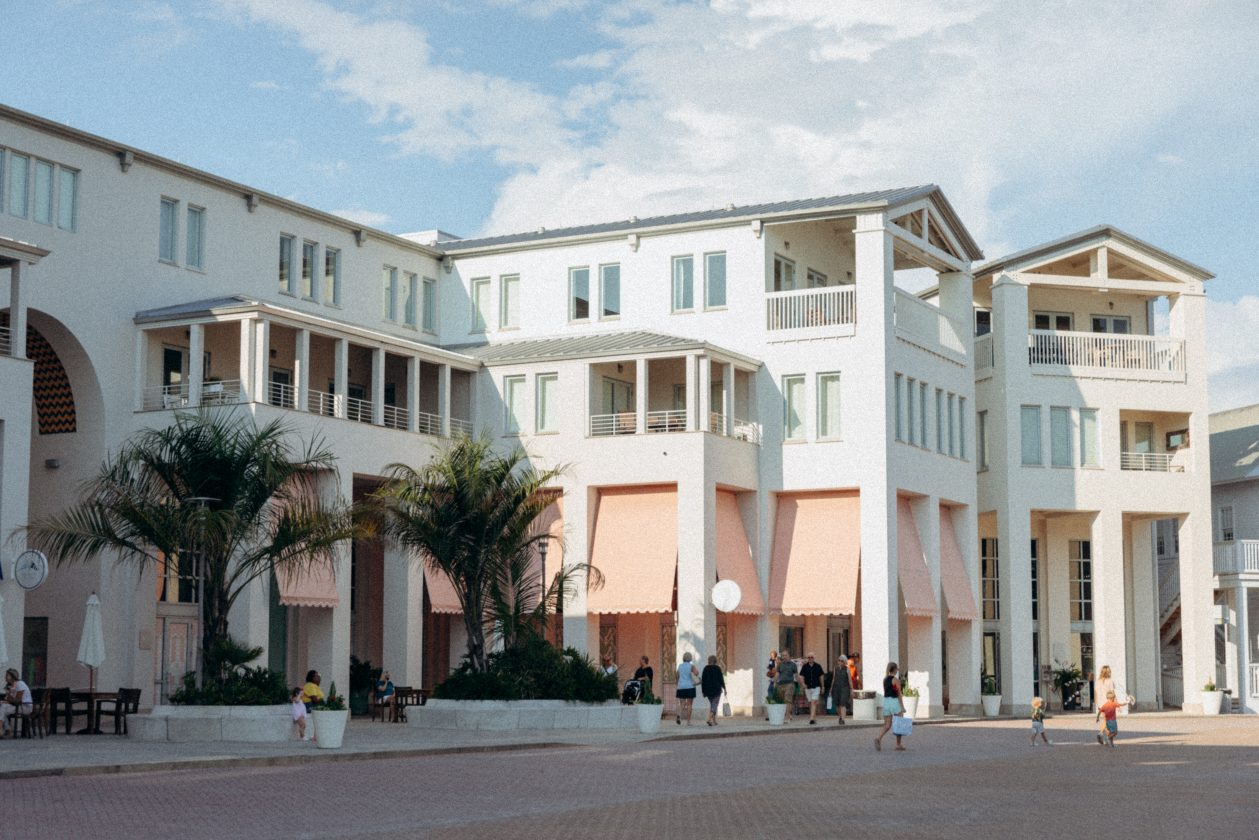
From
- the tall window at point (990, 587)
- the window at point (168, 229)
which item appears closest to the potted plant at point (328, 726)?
the window at point (168, 229)

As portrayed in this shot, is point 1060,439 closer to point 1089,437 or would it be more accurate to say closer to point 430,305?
point 1089,437

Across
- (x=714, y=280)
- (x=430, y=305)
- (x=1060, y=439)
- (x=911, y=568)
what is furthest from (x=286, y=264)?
(x=1060, y=439)

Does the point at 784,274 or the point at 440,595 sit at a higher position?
the point at 784,274

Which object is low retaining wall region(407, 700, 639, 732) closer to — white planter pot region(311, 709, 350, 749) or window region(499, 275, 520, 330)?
white planter pot region(311, 709, 350, 749)

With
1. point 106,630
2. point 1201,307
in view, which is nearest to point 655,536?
point 106,630

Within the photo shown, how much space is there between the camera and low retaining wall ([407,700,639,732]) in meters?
30.8

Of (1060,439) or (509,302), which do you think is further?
(1060,439)

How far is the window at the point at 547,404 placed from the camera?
4269cm

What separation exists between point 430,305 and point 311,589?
11818mm

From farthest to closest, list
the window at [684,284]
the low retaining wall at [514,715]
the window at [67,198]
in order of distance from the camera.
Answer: the window at [684,284]
the window at [67,198]
the low retaining wall at [514,715]

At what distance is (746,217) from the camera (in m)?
42.7

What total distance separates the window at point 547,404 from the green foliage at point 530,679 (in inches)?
435

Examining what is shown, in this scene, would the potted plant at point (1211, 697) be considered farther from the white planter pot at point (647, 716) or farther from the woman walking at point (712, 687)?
the white planter pot at point (647, 716)

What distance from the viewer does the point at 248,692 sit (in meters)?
27.3
